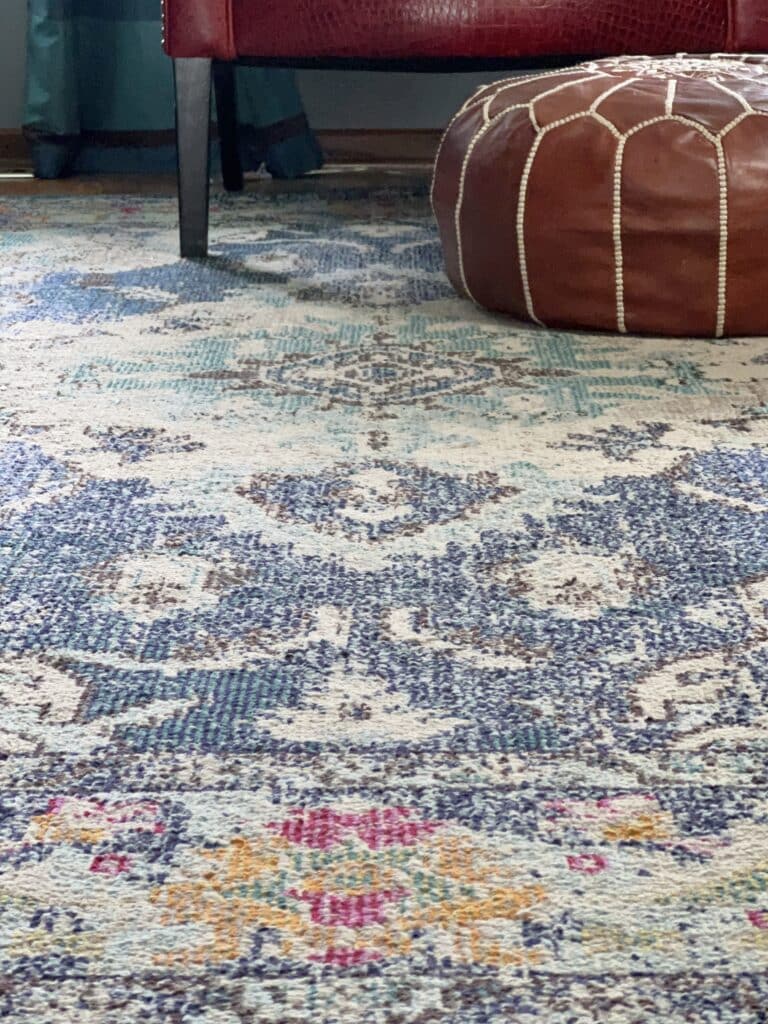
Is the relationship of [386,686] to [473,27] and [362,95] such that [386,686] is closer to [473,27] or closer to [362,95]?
[473,27]

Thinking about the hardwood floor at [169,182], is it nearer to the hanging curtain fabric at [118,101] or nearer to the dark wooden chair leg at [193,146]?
the hanging curtain fabric at [118,101]

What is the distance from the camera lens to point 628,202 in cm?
131

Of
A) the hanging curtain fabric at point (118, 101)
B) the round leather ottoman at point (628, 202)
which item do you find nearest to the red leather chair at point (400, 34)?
the round leather ottoman at point (628, 202)

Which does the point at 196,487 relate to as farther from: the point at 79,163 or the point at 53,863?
the point at 79,163

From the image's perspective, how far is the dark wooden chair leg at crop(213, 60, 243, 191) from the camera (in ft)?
7.83

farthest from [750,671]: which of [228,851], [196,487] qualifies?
[196,487]

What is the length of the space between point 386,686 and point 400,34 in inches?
51.1

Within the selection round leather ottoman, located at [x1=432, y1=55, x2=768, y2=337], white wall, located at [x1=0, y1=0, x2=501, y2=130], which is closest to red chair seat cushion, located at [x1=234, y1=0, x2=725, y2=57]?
round leather ottoman, located at [x1=432, y1=55, x2=768, y2=337]

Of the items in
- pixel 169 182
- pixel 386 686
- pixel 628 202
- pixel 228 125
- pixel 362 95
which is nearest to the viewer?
pixel 386 686

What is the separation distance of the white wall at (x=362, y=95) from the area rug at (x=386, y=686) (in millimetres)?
1718

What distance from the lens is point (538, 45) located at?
5.91ft

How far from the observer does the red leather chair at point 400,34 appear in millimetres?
1735

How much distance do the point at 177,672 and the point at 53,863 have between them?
0.17 meters

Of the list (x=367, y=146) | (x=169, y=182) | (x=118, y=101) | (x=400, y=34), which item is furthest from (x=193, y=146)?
(x=367, y=146)
